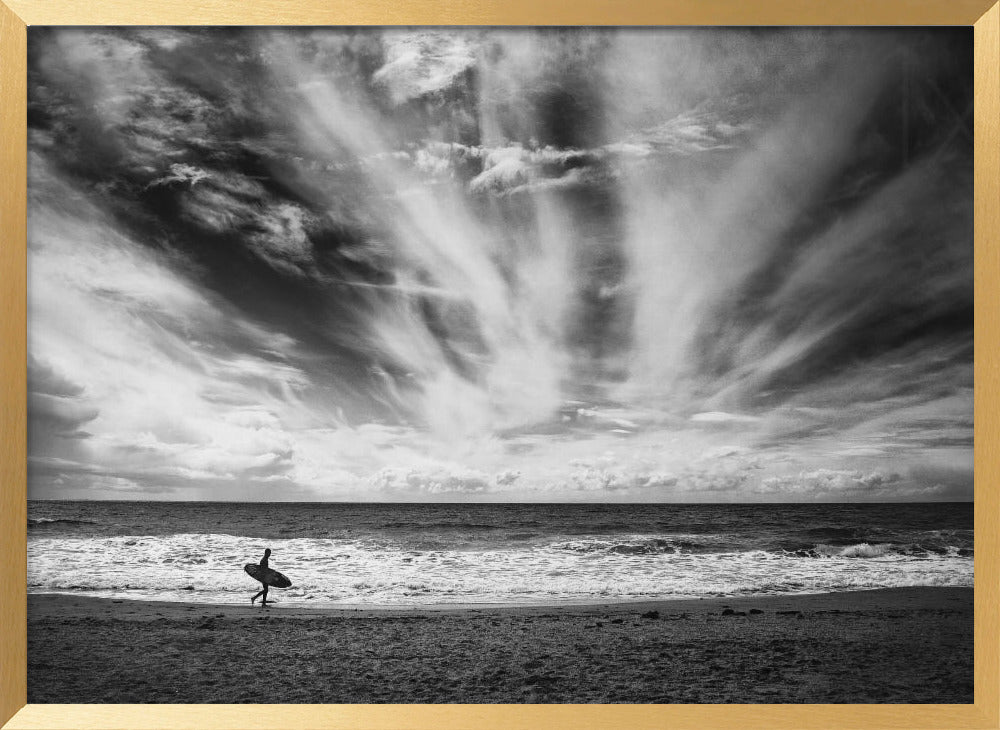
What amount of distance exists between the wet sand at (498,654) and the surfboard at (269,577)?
0.30 feet

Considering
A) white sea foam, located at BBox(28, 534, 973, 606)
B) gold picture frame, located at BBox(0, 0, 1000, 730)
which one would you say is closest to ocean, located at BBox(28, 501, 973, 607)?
white sea foam, located at BBox(28, 534, 973, 606)

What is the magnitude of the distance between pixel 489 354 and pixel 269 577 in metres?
1.25

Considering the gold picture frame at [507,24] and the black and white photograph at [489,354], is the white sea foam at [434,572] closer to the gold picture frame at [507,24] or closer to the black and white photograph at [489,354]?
the black and white photograph at [489,354]

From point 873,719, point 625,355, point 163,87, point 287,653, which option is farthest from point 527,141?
point 873,719

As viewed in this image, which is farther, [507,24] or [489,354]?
[489,354]

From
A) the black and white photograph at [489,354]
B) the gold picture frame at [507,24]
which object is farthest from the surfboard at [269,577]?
the gold picture frame at [507,24]

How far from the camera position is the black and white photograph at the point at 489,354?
2.41 m

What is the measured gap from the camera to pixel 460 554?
2.83 m

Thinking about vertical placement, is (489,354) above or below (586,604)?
above

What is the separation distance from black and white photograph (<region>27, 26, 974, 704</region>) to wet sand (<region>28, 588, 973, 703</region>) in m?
0.01

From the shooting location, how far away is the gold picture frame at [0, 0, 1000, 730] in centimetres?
220

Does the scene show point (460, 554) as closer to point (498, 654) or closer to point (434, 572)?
point (434, 572)

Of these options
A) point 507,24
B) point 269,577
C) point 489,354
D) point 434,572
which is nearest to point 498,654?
point 434,572

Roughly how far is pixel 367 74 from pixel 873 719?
2897mm
